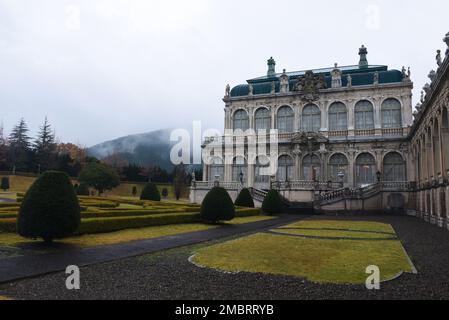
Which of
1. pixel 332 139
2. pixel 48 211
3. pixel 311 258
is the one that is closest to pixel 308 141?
pixel 332 139

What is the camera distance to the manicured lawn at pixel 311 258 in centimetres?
976

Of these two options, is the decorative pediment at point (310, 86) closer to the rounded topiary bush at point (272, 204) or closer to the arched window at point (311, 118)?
the arched window at point (311, 118)

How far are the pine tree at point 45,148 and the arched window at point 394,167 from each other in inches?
2389

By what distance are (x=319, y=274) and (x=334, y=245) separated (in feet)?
18.9

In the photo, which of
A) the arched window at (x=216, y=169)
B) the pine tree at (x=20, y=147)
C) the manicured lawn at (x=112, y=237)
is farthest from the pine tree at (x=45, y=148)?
the manicured lawn at (x=112, y=237)

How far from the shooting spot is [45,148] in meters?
82.8

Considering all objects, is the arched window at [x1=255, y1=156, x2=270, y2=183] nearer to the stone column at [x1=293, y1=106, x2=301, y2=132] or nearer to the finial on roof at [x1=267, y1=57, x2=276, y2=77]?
the stone column at [x1=293, y1=106, x2=301, y2=132]

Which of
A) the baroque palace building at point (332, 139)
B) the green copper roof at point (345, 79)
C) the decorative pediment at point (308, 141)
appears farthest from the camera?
the green copper roof at point (345, 79)

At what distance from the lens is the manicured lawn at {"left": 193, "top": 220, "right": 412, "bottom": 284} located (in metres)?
9.76

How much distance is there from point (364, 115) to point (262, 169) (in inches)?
592

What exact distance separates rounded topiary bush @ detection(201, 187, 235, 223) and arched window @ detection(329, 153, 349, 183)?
27.8 metres

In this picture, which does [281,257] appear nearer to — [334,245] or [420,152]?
[334,245]

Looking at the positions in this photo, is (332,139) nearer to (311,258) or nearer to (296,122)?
(296,122)

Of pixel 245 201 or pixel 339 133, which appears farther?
pixel 339 133
